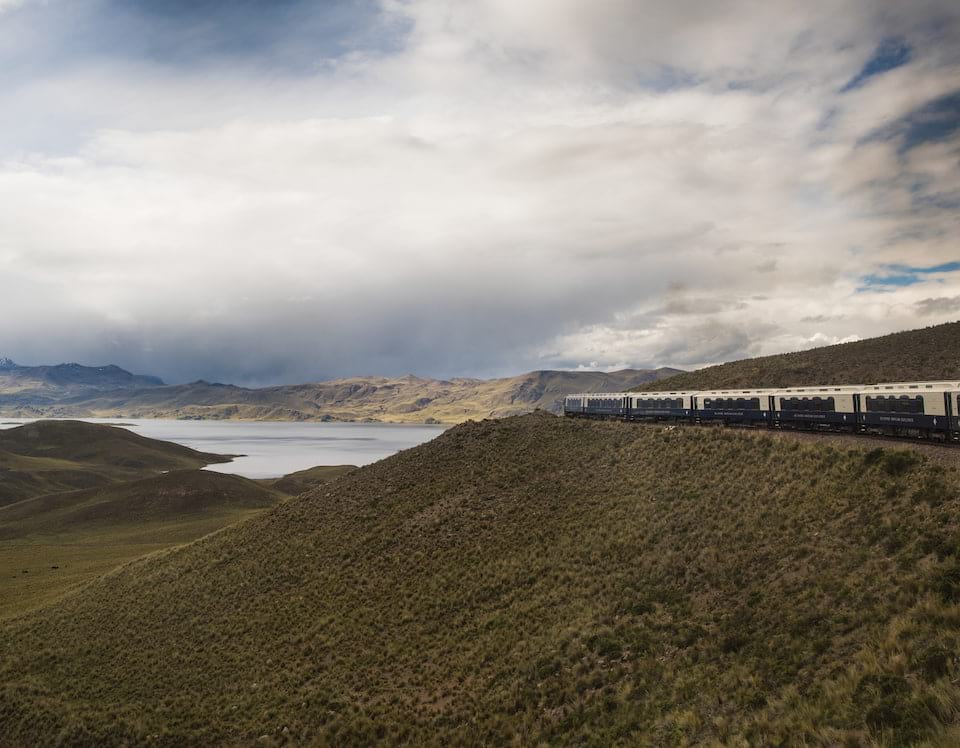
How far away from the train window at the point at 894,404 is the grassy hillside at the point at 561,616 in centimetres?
495

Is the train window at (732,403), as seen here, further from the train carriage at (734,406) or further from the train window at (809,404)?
the train window at (809,404)

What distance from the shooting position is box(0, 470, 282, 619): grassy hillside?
65625mm

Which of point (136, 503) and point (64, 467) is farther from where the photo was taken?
point (64, 467)

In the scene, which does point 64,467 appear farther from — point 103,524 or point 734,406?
point 734,406

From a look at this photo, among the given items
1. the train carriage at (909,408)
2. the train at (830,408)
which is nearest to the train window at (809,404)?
the train at (830,408)

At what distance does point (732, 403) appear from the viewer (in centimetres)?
4959

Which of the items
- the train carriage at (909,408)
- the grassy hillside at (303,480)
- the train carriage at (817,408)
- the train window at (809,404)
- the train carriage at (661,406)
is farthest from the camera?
the grassy hillside at (303,480)

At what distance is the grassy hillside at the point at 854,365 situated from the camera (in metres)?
72.0

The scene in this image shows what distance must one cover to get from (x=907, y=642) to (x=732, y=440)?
24721mm

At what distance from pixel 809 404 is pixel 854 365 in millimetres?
47875

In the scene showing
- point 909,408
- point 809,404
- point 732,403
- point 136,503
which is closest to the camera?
point 909,408

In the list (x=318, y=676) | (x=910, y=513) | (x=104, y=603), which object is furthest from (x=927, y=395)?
(x=104, y=603)

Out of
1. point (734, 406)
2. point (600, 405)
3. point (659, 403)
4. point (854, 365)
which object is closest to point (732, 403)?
point (734, 406)

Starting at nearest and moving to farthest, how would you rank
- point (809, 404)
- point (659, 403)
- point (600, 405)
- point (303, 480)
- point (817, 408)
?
point (817, 408)
point (809, 404)
point (659, 403)
point (600, 405)
point (303, 480)
